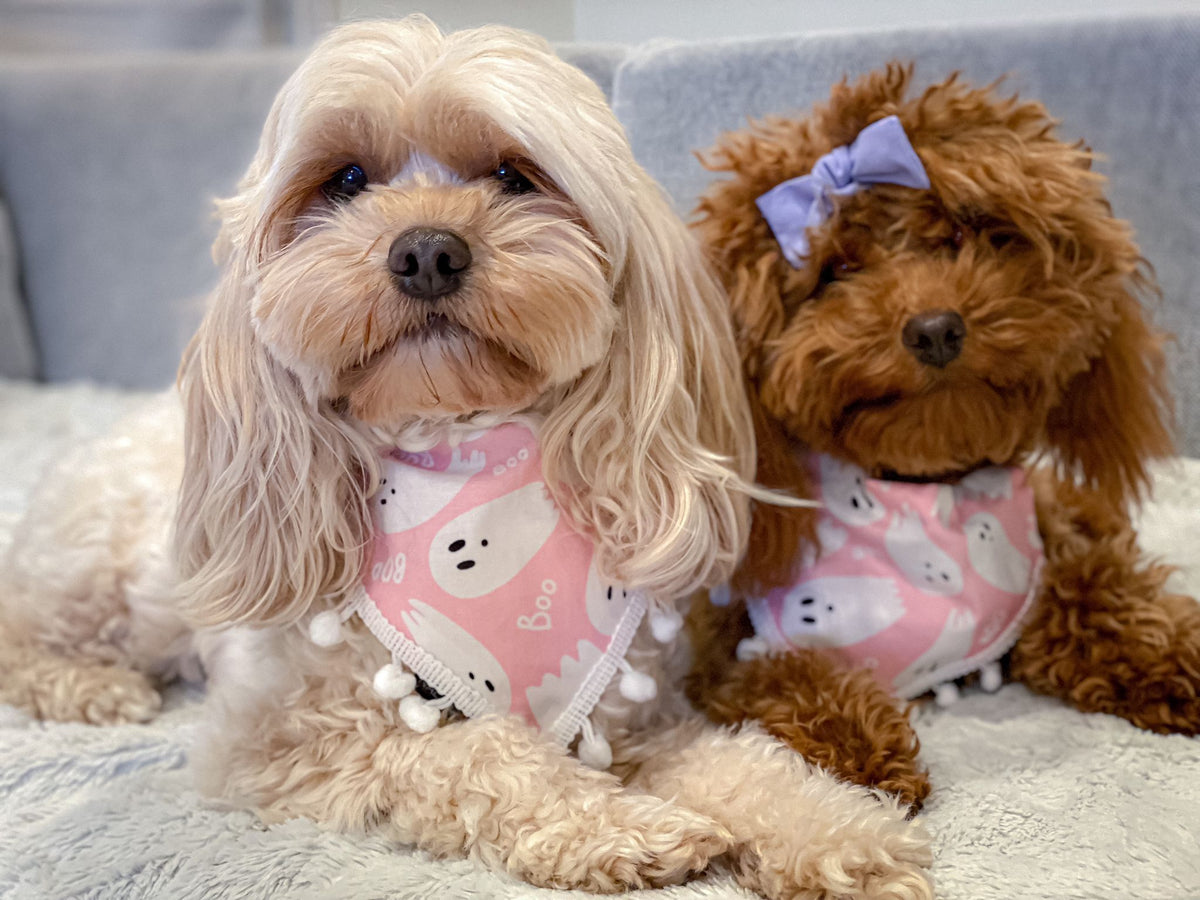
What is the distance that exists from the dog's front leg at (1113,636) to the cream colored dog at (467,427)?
1.20 ft

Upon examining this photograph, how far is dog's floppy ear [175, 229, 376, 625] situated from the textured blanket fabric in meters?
0.22

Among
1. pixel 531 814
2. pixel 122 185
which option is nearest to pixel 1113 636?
pixel 531 814

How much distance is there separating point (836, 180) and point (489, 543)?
55cm

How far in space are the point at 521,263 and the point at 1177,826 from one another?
0.83 meters

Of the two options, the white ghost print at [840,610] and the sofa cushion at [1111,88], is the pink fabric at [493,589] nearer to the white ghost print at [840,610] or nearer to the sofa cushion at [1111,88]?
the white ghost print at [840,610]

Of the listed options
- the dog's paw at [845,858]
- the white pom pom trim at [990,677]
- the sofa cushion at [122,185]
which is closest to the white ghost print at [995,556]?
the white pom pom trim at [990,677]

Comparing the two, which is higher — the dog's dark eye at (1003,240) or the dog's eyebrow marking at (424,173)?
the dog's eyebrow marking at (424,173)

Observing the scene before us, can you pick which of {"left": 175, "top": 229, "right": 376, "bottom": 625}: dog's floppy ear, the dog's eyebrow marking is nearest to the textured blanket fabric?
{"left": 175, "top": 229, "right": 376, "bottom": 625}: dog's floppy ear

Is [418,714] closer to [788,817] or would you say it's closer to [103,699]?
[788,817]

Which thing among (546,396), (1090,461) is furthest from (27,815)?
(1090,461)

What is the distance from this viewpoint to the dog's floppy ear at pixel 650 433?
3.44ft

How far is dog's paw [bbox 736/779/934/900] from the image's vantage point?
892 millimetres

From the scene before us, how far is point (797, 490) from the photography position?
4.04 feet

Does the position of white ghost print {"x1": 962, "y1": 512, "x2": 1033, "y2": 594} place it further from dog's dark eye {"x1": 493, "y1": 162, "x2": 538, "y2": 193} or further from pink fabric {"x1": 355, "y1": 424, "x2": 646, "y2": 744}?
dog's dark eye {"x1": 493, "y1": 162, "x2": 538, "y2": 193}
